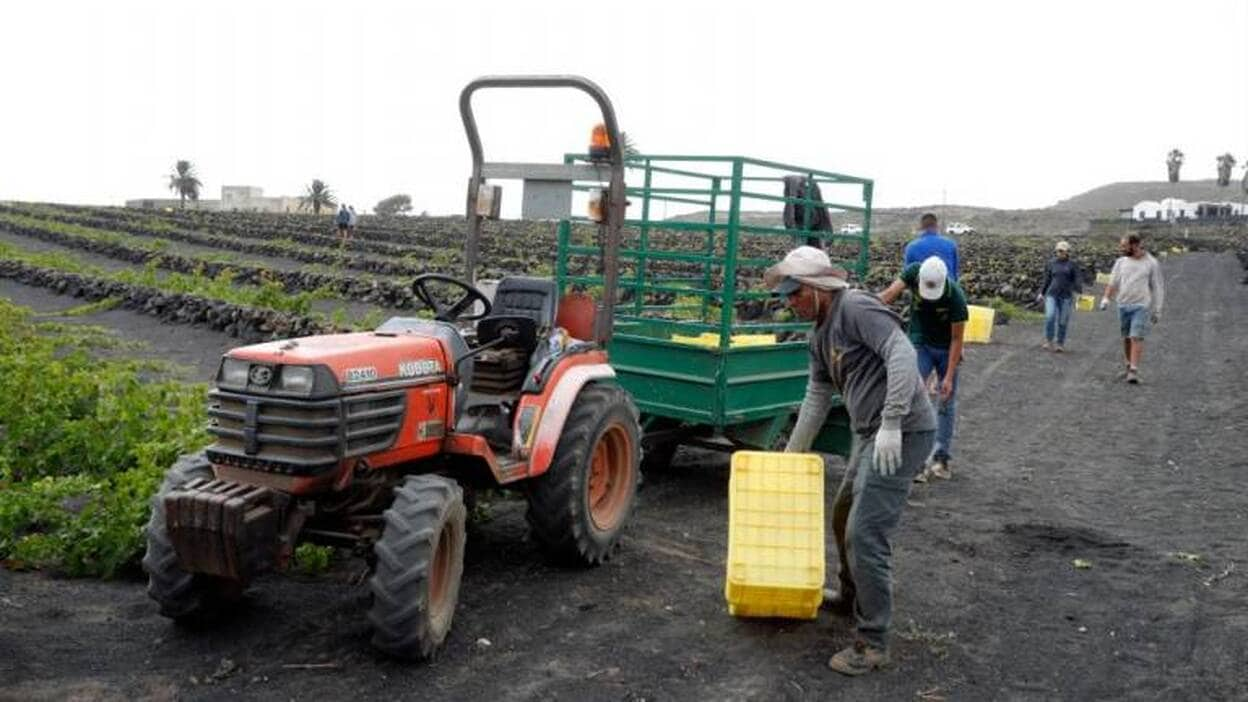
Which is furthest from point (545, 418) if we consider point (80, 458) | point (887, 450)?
point (80, 458)

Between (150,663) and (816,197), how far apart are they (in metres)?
5.74

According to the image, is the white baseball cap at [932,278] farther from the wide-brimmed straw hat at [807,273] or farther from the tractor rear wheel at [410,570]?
the tractor rear wheel at [410,570]

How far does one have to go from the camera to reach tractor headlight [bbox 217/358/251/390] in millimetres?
4727

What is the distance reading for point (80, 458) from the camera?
7395 millimetres

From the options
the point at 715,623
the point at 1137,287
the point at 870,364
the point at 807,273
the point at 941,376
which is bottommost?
the point at 715,623

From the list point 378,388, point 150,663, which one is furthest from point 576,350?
point 150,663

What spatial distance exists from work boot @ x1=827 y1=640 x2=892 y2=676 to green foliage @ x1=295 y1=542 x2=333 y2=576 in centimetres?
272

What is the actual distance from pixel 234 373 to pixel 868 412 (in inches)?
110

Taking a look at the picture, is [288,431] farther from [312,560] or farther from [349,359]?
[312,560]

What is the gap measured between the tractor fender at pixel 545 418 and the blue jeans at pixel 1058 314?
13.1 m

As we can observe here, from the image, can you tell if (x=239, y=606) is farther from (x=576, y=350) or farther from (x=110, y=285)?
(x=110, y=285)

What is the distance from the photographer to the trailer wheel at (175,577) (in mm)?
4820

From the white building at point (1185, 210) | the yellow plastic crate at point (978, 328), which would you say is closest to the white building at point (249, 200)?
the white building at point (1185, 210)

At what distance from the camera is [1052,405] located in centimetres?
1255
